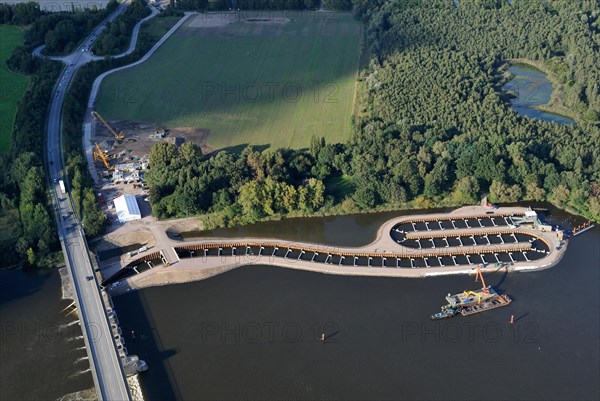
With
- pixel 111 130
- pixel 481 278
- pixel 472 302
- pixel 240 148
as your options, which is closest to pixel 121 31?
pixel 111 130

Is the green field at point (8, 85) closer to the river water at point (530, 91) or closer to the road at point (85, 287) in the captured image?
the road at point (85, 287)

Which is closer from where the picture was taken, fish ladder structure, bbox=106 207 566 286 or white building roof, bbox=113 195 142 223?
fish ladder structure, bbox=106 207 566 286

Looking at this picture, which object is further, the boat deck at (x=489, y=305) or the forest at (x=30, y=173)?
the forest at (x=30, y=173)

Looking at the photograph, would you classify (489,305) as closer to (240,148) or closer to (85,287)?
Result: (85,287)

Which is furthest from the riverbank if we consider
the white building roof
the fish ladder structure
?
the white building roof

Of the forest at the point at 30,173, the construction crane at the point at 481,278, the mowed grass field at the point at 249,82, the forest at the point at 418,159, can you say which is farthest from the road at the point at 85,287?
the construction crane at the point at 481,278

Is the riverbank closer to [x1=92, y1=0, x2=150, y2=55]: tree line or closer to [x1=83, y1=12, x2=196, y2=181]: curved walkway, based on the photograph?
[x1=83, y1=12, x2=196, y2=181]: curved walkway
